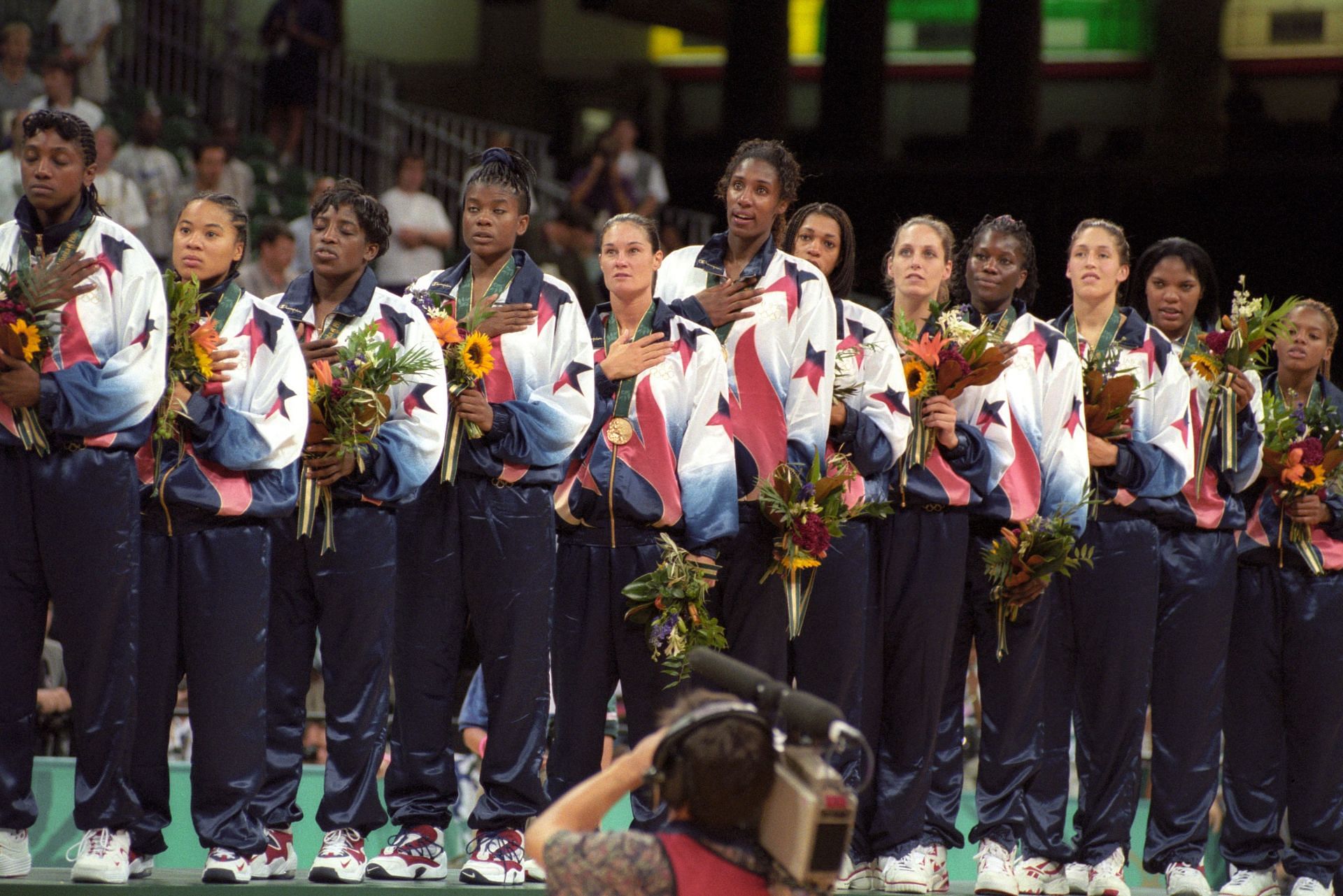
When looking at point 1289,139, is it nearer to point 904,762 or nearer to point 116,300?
point 904,762

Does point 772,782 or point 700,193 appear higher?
point 700,193

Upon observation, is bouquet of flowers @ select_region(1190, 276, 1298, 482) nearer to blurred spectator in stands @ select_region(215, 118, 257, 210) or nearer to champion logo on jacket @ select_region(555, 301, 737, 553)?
champion logo on jacket @ select_region(555, 301, 737, 553)

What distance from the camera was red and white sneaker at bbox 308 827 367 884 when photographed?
5.02 metres

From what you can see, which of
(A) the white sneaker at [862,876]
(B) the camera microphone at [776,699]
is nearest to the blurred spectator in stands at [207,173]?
(A) the white sneaker at [862,876]

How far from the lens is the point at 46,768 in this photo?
609 centimetres

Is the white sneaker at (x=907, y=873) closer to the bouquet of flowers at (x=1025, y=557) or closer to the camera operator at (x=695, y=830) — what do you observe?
the bouquet of flowers at (x=1025, y=557)

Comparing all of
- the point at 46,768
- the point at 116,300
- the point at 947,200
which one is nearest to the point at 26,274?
the point at 116,300

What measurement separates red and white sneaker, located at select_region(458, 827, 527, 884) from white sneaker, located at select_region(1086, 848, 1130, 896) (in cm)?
187

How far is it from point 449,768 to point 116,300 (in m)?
1.67

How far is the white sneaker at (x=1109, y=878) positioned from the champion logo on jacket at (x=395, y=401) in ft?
8.28

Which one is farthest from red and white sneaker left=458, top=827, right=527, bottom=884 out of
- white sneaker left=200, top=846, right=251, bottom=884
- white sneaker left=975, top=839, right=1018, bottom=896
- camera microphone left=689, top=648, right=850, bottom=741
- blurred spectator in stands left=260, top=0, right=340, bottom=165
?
blurred spectator in stands left=260, top=0, right=340, bottom=165

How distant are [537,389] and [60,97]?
19.5 feet

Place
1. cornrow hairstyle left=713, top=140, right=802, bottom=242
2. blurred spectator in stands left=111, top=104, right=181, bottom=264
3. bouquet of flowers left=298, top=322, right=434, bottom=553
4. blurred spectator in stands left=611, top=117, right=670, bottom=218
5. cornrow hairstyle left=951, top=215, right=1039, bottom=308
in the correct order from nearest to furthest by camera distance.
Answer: bouquet of flowers left=298, top=322, right=434, bottom=553 < cornrow hairstyle left=713, top=140, right=802, bottom=242 < cornrow hairstyle left=951, top=215, right=1039, bottom=308 < blurred spectator in stands left=111, top=104, right=181, bottom=264 < blurred spectator in stands left=611, top=117, right=670, bottom=218

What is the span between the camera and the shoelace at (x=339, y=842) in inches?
199
